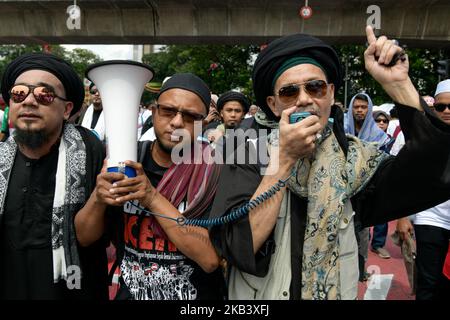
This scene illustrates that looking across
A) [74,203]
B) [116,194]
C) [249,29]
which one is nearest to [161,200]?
[116,194]

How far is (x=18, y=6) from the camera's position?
11.2 metres

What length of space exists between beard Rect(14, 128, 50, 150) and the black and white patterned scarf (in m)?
0.11

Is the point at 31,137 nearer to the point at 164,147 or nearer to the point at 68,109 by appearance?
the point at 68,109

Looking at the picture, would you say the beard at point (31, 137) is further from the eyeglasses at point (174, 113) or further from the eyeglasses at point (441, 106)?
the eyeglasses at point (441, 106)

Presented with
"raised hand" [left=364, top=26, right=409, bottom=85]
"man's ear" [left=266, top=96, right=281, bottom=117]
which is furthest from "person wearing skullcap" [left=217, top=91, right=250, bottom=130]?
"raised hand" [left=364, top=26, right=409, bottom=85]

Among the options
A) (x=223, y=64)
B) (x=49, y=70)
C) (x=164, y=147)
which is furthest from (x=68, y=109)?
(x=223, y=64)

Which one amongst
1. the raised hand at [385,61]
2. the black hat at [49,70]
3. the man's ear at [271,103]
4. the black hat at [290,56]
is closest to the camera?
the raised hand at [385,61]

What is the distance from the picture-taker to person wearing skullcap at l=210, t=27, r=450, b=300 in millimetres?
1513

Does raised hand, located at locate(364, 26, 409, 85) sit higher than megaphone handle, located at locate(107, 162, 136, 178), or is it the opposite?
raised hand, located at locate(364, 26, 409, 85)

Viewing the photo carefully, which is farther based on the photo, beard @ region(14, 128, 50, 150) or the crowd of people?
beard @ region(14, 128, 50, 150)

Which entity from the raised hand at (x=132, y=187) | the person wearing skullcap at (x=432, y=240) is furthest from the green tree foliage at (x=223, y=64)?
the raised hand at (x=132, y=187)

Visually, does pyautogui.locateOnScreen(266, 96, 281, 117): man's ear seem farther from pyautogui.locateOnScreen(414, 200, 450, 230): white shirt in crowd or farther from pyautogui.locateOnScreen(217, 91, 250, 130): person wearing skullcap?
pyautogui.locateOnScreen(217, 91, 250, 130): person wearing skullcap

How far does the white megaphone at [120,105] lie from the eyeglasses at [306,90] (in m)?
0.64

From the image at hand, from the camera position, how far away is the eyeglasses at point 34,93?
206 cm
